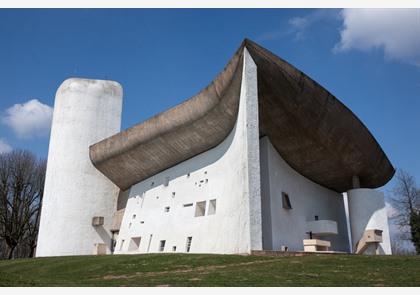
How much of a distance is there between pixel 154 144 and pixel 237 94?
7574mm

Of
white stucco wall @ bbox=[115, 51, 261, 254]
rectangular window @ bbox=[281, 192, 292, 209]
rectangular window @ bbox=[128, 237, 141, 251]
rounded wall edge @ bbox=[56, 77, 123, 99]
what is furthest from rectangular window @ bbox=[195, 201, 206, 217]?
rounded wall edge @ bbox=[56, 77, 123, 99]

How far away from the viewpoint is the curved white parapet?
2292 centimetres

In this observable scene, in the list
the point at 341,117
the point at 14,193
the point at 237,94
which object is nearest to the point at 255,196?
the point at 237,94

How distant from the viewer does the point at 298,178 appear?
23.1 m

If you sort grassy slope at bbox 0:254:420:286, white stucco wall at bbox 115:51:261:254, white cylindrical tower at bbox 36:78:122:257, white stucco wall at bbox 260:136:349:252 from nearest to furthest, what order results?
grassy slope at bbox 0:254:420:286
white stucco wall at bbox 115:51:261:254
white stucco wall at bbox 260:136:349:252
white cylindrical tower at bbox 36:78:122:257

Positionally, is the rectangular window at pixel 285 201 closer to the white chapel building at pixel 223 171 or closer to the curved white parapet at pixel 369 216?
the white chapel building at pixel 223 171

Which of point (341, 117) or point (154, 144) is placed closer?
point (341, 117)

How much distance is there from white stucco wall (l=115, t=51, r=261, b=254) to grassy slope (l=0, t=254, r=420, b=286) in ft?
8.84

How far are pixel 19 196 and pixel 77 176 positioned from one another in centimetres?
1012

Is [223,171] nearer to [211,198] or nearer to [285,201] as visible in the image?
[211,198]

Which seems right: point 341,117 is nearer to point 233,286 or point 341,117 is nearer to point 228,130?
point 228,130

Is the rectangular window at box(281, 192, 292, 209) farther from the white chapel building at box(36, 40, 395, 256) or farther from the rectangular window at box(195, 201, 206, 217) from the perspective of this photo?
the rectangular window at box(195, 201, 206, 217)

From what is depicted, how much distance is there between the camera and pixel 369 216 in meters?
22.9

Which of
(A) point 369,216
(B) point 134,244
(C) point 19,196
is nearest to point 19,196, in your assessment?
(C) point 19,196
